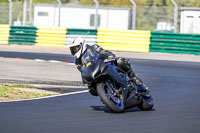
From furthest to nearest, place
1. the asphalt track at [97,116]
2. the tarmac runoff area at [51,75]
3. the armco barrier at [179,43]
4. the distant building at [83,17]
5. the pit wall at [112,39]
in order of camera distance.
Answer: the distant building at [83,17] → the pit wall at [112,39] → the armco barrier at [179,43] → the tarmac runoff area at [51,75] → the asphalt track at [97,116]

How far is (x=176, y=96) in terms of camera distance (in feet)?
36.2

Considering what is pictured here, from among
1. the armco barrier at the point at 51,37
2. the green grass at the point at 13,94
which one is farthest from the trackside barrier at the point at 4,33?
the green grass at the point at 13,94

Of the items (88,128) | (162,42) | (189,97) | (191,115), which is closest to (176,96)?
(189,97)

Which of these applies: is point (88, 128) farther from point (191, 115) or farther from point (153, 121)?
point (191, 115)

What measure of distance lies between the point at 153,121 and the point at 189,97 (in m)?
3.52

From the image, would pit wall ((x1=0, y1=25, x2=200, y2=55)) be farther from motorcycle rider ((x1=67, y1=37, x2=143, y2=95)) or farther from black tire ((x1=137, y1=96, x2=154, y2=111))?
motorcycle rider ((x1=67, y1=37, x2=143, y2=95))

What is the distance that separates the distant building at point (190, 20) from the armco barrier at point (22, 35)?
8.02m

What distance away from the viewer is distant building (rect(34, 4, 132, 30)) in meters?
35.1

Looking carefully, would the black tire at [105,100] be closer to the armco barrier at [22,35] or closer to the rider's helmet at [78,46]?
the rider's helmet at [78,46]

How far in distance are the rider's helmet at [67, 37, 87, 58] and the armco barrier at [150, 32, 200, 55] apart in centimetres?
1558

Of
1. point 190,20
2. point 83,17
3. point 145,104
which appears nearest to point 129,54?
point 190,20

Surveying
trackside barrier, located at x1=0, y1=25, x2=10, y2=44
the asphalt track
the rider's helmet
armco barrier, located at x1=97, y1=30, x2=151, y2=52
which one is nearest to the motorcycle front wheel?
the asphalt track

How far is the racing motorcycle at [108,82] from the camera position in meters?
8.00

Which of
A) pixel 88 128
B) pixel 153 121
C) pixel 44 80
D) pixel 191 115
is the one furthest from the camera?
pixel 44 80
